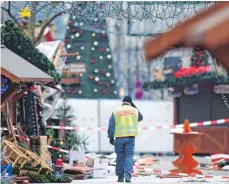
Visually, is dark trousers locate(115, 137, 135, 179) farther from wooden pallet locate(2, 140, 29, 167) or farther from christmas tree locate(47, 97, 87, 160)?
christmas tree locate(47, 97, 87, 160)

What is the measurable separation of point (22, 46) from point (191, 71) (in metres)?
10.3

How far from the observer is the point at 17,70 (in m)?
11.6

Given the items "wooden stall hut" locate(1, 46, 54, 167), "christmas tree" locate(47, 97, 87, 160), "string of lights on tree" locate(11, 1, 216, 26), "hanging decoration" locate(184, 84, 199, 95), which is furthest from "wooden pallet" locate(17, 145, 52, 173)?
"hanging decoration" locate(184, 84, 199, 95)

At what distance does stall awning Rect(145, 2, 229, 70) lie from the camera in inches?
147

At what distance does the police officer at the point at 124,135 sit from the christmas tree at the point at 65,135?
4329 millimetres

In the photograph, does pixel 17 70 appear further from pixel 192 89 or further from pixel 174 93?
pixel 174 93

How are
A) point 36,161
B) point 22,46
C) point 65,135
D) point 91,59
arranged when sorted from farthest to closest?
point 91,59 < point 65,135 < point 22,46 < point 36,161

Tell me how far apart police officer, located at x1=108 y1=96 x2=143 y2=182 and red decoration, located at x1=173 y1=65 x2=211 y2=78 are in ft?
37.0

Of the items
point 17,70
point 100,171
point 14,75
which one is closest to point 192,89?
point 100,171

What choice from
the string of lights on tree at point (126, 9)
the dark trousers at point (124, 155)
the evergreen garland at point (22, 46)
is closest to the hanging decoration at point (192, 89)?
the evergreen garland at point (22, 46)

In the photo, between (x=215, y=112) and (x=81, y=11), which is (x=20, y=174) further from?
(x=215, y=112)

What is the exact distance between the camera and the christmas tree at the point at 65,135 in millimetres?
18850

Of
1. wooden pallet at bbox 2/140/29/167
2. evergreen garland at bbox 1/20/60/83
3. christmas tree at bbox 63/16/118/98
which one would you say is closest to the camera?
wooden pallet at bbox 2/140/29/167

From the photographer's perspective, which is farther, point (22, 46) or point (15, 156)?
point (22, 46)
